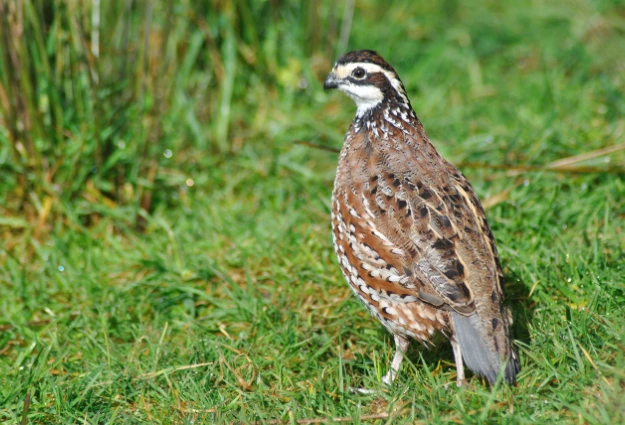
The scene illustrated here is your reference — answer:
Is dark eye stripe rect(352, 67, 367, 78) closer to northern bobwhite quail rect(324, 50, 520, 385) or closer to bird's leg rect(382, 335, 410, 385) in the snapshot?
northern bobwhite quail rect(324, 50, 520, 385)

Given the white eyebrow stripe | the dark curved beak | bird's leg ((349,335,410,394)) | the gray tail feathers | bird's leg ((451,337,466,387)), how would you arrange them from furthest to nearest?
the dark curved beak
the white eyebrow stripe
bird's leg ((349,335,410,394))
bird's leg ((451,337,466,387))
the gray tail feathers

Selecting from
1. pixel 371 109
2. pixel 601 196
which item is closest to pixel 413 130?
pixel 371 109

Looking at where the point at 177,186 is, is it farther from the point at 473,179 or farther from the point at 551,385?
the point at 551,385

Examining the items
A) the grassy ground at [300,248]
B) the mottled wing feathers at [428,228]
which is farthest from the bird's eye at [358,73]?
the grassy ground at [300,248]

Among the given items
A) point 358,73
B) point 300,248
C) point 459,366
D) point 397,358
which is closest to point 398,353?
point 397,358

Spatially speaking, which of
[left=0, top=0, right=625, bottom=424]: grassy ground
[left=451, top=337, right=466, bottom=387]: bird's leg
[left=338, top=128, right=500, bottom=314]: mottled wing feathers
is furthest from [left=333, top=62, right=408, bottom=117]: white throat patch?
[left=451, top=337, right=466, bottom=387]: bird's leg

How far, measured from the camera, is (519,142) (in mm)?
6027

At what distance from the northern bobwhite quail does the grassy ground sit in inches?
9.3

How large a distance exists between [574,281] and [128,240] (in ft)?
10.3

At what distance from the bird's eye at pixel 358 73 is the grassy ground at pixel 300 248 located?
2.78 feet

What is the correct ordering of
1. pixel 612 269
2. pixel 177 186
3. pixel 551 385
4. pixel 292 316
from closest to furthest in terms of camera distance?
pixel 551 385 < pixel 612 269 < pixel 292 316 < pixel 177 186

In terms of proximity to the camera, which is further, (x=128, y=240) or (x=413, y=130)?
(x=128, y=240)

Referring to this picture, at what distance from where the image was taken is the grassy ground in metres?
3.96

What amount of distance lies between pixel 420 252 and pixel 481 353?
0.57 meters
